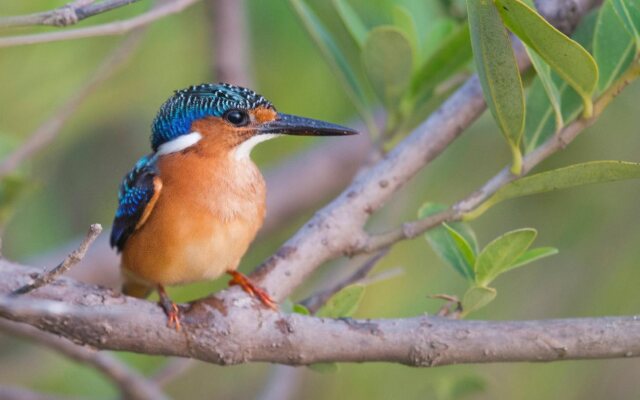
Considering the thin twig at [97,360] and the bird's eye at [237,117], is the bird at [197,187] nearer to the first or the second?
the bird's eye at [237,117]

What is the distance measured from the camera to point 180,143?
282 centimetres

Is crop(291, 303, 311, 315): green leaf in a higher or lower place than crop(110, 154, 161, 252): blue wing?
lower

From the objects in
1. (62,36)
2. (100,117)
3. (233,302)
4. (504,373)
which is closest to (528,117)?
(233,302)

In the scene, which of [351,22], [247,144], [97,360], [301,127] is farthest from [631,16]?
[97,360]

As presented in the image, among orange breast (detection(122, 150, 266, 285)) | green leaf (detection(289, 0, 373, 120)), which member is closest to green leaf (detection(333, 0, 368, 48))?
green leaf (detection(289, 0, 373, 120))

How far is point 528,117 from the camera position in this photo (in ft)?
8.17

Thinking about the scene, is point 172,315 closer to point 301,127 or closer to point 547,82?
point 301,127

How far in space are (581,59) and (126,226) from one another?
134cm

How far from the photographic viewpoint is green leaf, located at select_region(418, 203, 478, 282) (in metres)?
2.37

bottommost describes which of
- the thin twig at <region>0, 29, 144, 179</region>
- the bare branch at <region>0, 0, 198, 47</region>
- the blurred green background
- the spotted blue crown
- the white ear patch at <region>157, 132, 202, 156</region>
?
the blurred green background

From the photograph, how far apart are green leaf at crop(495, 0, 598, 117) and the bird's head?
71 centimetres

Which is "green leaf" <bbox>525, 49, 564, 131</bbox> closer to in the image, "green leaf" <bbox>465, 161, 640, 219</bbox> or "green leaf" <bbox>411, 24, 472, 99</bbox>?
"green leaf" <bbox>465, 161, 640, 219</bbox>

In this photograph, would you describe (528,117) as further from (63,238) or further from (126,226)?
(63,238)

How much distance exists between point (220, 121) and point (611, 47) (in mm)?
1045
